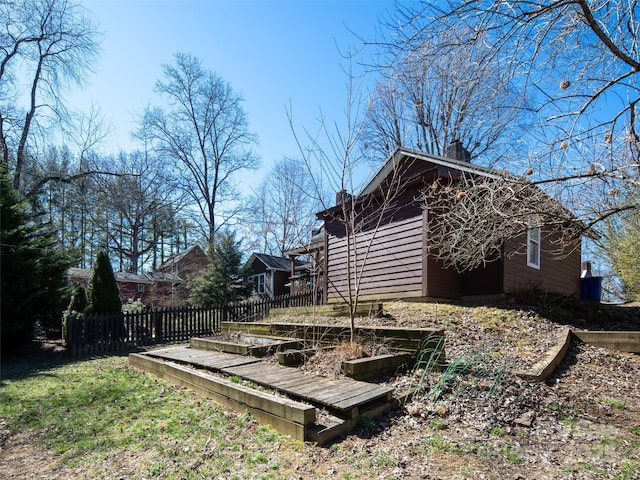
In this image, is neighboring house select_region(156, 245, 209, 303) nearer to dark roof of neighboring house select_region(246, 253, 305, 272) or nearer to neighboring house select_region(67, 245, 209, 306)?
neighboring house select_region(67, 245, 209, 306)

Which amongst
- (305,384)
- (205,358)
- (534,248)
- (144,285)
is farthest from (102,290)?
(144,285)

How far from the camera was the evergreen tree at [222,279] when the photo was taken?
1864 cm

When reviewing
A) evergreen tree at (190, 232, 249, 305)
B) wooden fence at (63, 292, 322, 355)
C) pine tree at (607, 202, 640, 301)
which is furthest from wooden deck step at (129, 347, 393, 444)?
evergreen tree at (190, 232, 249, 305)

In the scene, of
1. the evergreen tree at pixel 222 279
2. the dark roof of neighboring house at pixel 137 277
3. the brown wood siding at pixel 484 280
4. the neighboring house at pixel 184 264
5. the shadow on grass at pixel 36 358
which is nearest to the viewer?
the shadow on grass at pixel 36 358

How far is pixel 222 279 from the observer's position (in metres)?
18.9

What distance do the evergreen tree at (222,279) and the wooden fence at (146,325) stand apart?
6373mm

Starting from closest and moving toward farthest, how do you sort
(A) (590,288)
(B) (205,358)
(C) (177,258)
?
(B) (205,358), (A) (590,288), (C) (177,258)

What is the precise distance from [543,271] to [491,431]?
10.3 metres

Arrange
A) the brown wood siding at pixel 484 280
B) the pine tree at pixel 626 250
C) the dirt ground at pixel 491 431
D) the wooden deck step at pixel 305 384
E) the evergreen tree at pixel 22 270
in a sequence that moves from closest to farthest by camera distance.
Result: the dirt ground at pixel 491 431 → the wooden deck step at pixel 305 384 → the evergreen tree at pixel 22 270 → the brown wood siding at pixel 484 280 → the pine tree at pixel 626 250

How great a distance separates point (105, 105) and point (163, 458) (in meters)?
20.7

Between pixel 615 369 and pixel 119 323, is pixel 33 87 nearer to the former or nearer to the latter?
pixel 119 323

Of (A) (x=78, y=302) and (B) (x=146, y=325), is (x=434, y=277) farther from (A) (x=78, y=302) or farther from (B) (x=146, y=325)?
(A) (x=78, y=302)

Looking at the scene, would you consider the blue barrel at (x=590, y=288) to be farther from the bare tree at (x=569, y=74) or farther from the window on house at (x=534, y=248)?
the bare tree at (x=569, y=74)

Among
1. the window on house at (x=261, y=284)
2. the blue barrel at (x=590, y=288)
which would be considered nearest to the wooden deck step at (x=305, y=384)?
the blue barrel at (x=590, y=288)
